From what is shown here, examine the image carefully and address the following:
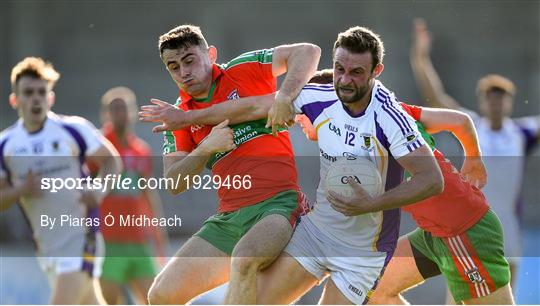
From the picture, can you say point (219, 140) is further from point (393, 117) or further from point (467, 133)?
point (467, 133)

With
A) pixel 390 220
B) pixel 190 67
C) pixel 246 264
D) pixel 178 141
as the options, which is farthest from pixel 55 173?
pixel 390 220

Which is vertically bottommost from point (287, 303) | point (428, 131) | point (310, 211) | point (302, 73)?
point (287, 303)

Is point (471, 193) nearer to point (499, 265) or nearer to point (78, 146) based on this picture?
point (499, 265)

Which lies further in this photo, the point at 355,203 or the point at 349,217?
the point at 349,217

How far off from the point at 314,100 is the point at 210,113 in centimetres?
58

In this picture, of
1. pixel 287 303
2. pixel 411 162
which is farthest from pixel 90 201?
pixel 411 162

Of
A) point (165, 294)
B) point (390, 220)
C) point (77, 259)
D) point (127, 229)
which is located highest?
point (390, 220)

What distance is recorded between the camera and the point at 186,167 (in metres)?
5.65

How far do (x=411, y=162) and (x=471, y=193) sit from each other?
2.61ft

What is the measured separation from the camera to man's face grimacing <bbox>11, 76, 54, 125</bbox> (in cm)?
780

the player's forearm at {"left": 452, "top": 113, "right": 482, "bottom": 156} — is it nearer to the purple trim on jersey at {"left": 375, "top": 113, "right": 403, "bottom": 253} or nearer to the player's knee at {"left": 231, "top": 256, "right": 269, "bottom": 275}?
the purple trim on jersey at {"left": 375, "top": 113, "right": 403, "bottom": 253}

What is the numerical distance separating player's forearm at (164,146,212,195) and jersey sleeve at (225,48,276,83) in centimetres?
61

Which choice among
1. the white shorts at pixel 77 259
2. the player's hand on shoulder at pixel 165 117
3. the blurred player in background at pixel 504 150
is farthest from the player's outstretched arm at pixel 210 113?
the blurred player in background at pixel 504 150

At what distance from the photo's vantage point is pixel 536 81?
1571cm
